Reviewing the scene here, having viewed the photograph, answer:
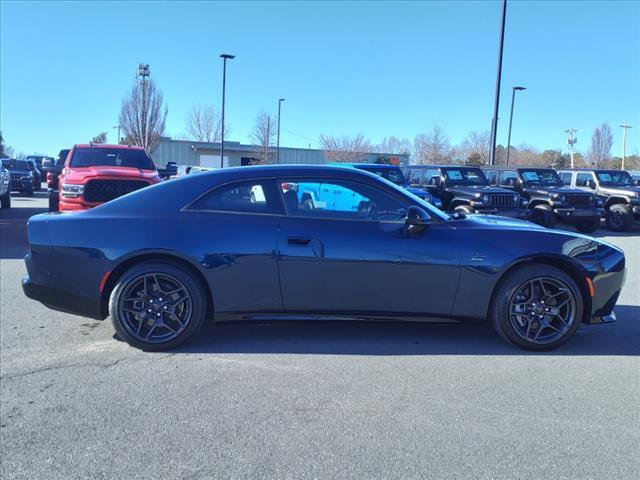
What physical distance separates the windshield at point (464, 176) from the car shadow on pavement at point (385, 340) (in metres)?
9.66

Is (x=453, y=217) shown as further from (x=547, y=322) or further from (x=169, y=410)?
(x=169, y=410)

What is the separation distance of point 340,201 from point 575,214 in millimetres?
11949

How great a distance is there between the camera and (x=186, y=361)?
4.28 meters

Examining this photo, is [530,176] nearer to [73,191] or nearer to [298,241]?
[73,191]

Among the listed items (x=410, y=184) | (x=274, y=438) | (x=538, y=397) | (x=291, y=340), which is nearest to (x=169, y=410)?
(x=274, y=438)

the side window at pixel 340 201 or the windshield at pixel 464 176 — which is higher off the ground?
the windshield at pixel 464 176

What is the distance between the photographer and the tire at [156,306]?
4.39m

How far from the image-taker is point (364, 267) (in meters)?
4.39

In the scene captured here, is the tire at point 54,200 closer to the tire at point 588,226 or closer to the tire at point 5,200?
the tire at point 5,200

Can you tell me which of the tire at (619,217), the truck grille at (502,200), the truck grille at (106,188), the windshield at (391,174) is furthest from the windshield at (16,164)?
the tire at (619,217)

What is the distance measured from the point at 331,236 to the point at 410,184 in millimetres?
11894

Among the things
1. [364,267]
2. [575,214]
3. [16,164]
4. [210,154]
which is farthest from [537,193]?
[210,154]

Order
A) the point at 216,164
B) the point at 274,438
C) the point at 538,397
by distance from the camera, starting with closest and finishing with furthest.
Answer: the point at 274,438
the point at 538,397
the point at 216,164

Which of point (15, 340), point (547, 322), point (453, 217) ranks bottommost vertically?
point (15, 340)
